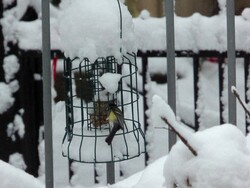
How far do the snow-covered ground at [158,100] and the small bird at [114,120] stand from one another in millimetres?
166

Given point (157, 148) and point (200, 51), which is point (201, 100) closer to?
point (200, 51)

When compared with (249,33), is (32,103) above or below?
below

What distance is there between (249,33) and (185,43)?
335 millimetres

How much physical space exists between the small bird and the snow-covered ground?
Answer: 0.17m

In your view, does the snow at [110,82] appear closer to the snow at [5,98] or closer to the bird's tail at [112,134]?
the bird's tail at [112,134]

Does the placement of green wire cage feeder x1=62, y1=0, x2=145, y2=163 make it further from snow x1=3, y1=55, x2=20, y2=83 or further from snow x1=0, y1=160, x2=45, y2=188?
snow x1=3, y1=55, x2=20, y2=83

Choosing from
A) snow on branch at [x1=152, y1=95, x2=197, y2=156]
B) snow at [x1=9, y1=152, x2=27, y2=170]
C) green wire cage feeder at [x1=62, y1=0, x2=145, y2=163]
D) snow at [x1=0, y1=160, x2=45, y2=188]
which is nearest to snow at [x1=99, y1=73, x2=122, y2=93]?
green wire cage feeder at [x1=62, y1=0, x2=145, y2=163]

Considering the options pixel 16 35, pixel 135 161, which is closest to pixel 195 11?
pixel 16 35

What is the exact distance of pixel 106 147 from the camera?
262 centimetres

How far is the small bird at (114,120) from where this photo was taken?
8.16ft

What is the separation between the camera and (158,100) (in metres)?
1.21

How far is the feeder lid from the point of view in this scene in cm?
243

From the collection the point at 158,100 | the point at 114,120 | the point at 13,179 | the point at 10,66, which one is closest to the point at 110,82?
the point at 114,120

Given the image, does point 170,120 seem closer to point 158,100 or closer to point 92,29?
point 158,100
